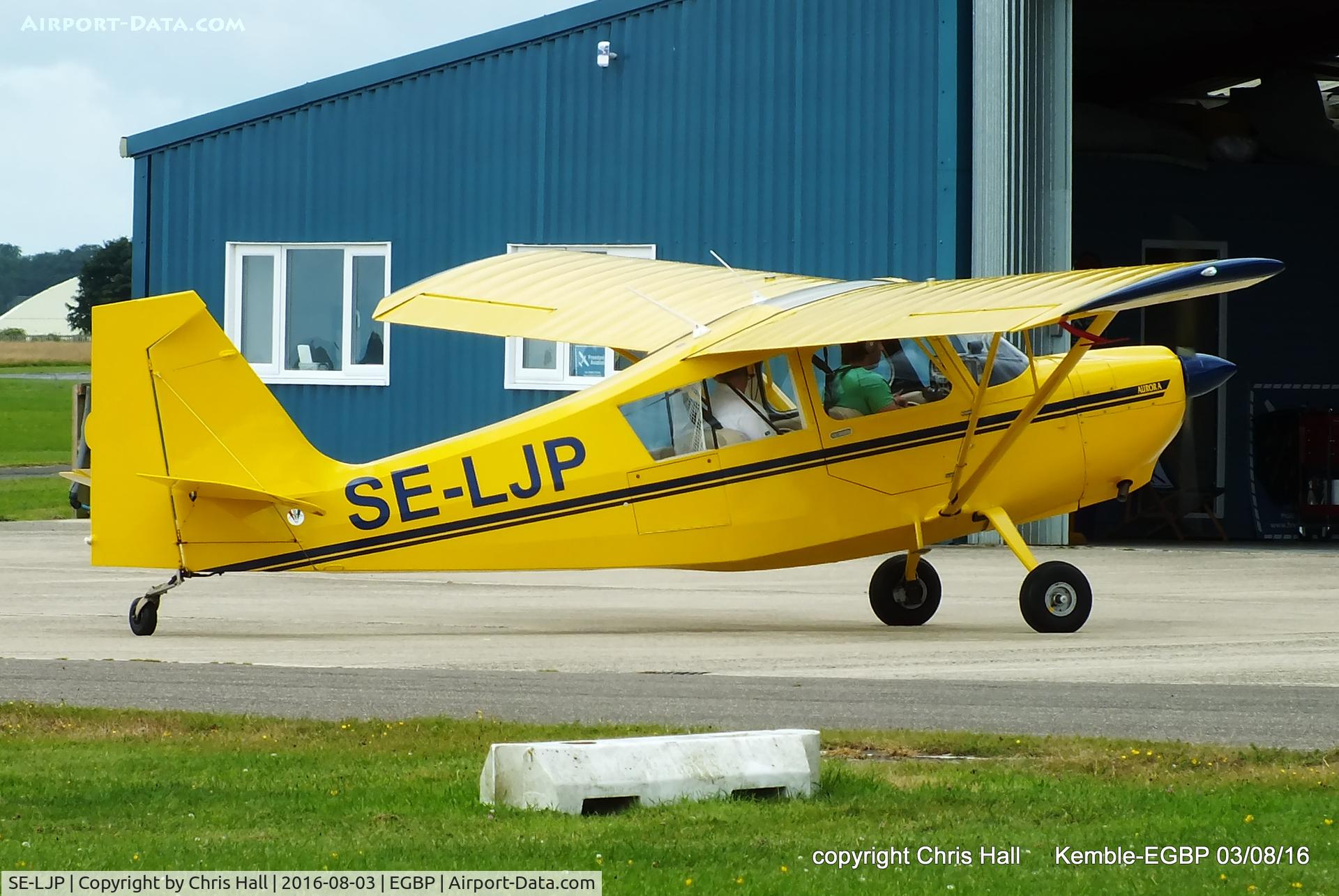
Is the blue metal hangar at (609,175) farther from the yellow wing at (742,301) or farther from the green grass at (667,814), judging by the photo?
the green grass at (667,814)

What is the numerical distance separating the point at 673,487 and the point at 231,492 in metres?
3.06

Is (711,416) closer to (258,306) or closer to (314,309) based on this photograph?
(314,309)

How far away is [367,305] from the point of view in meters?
24.3

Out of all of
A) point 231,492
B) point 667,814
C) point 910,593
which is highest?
point 231,492

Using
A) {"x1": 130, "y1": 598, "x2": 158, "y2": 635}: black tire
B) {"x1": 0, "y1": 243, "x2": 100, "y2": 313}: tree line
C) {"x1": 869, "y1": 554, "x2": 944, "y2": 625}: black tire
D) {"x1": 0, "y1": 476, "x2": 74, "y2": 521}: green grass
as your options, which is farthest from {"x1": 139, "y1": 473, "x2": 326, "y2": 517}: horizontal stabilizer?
{"x1": 0, "y1": 243, "x2": 100, "y2": 313}: tree line

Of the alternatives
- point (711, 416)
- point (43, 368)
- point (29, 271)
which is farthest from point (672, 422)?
point (29, 271)

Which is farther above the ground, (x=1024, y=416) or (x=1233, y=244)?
(x=1233, y=244)

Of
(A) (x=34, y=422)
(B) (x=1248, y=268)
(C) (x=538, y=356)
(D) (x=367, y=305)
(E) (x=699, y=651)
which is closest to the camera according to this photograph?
(B) (x=1248, y=268)

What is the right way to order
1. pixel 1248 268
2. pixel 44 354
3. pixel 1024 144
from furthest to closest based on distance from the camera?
1. pixel 44 354
2. pixel 1024 144
3. pixel 1248 268

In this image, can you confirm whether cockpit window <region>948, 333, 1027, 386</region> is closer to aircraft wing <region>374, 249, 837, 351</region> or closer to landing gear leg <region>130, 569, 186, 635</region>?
aircraft wing <region>374, 249, 837, 351</region>

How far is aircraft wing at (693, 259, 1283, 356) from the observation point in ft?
36.4

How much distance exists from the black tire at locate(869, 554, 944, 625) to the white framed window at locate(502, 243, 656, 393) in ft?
32.0

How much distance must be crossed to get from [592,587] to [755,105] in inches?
315

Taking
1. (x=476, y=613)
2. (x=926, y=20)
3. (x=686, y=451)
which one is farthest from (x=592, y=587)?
(x=926, y=20)
